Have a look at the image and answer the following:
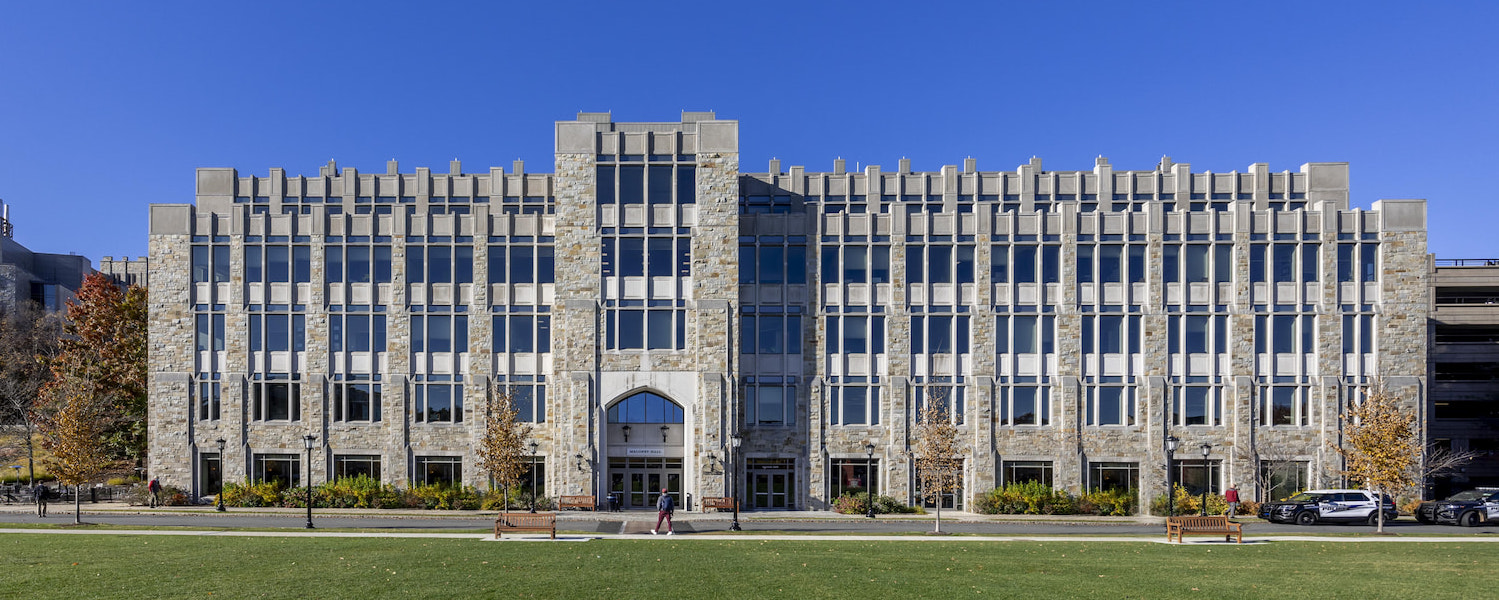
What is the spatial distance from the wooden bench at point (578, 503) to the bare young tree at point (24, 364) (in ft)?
103

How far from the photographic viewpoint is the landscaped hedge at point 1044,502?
1491 inches

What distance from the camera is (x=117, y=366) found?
1753 inches

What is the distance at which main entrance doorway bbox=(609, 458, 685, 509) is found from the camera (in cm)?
3925

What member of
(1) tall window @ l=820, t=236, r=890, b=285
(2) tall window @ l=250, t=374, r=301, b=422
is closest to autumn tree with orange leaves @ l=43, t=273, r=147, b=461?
(2) tall window @ l=250, t=374, r=301, b=422

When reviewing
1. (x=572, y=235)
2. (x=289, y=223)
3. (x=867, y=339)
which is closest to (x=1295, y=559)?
(x=867, y=339)

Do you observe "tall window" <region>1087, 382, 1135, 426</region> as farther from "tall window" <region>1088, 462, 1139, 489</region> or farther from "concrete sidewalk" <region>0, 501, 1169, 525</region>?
"concrete sidewalk" <region>0, 501, 1169, 525</region>

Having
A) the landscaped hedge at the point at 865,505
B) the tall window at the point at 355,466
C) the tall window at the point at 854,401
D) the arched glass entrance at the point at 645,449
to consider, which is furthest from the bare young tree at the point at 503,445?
the landscaped hedge at the point at 865,505

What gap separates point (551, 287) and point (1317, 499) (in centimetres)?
3201

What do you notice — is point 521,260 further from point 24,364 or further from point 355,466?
point 24,364

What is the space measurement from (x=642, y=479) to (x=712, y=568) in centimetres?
2047

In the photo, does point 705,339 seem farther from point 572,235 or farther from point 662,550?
point 662,550

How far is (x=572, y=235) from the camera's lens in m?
38.7

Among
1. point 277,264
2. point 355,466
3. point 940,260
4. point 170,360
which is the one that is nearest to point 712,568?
point 940,260

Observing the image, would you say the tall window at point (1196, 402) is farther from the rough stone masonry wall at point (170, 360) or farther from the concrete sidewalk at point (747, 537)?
the rough stone masonry wall at point (170, 360)
